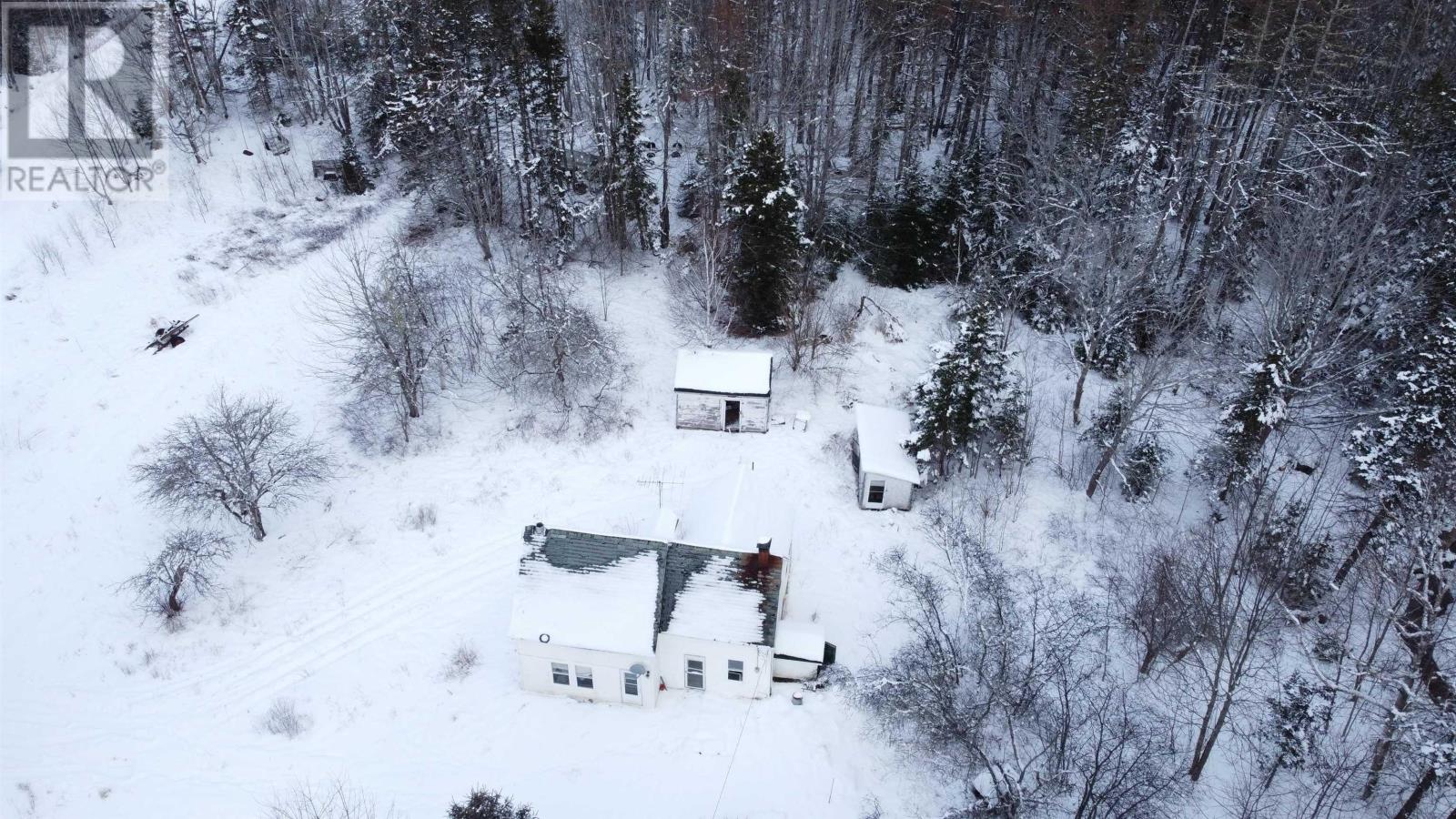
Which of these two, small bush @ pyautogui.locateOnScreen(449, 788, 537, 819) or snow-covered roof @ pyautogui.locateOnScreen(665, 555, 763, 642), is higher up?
snow-covered roof @ pyautogui.locateOnScreen(665, 555, 763, 642)

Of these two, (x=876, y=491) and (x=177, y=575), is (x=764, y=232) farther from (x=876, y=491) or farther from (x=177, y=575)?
(x=177, y=575)

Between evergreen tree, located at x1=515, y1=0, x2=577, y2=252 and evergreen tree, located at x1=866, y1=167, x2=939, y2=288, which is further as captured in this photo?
evergreen tree, located at x1=866, y1=167, x2=939, y2=288

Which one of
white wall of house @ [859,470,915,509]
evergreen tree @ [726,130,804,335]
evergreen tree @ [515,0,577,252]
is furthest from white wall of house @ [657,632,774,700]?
evergreen tree @ [515,0,577,252]

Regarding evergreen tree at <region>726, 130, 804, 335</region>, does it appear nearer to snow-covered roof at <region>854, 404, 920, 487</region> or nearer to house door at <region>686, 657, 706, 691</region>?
snow-covered roof at <region>854, 404, 920, 487</region>

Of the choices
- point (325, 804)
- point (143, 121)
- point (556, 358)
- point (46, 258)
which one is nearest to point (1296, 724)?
point (325, 804)

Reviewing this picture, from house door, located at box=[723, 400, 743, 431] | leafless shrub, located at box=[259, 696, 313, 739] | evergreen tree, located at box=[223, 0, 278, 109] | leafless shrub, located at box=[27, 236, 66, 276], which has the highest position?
evergreen tree, located at box=[223, 0, 278, 109]

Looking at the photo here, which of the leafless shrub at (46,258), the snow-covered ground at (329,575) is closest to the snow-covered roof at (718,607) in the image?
the snow-covered ground at (329,575)

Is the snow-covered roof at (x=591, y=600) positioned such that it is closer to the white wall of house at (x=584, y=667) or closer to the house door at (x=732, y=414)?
the white wall of house at (x=584, y=667)

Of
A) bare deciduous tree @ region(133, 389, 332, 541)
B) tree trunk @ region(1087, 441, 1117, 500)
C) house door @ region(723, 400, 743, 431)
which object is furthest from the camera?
house door @ region(723, 400, 743, 431)
